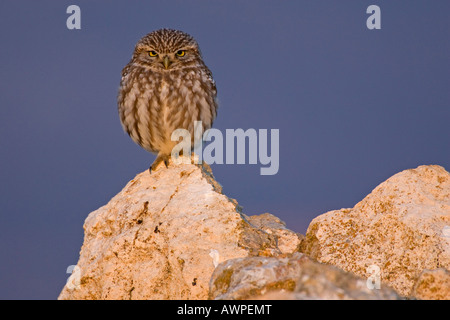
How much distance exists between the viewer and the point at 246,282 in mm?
5004

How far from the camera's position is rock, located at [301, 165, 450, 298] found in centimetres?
645

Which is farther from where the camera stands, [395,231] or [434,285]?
[395,231]

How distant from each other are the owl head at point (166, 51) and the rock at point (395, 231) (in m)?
3.96

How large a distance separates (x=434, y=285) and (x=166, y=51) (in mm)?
6013

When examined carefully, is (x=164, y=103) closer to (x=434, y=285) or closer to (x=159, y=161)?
(x=159, y=161)

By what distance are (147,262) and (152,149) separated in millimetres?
3740

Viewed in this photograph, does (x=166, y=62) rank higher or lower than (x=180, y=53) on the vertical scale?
lower

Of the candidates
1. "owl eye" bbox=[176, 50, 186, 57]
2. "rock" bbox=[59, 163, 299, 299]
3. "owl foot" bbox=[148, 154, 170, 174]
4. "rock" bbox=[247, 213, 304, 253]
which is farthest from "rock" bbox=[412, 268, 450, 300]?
"owl eye" bbox=[176, 50, 186, 57]

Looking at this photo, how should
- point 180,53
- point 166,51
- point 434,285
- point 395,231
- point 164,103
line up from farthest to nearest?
point 180,53
point 166,51
point 164,103
point 395,231
point 434,285

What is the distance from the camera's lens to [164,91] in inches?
374

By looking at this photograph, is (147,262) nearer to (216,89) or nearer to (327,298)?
(327,298)

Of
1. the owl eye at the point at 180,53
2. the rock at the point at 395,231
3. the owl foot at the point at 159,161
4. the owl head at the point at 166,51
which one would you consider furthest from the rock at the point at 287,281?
the owl eye at the point at 180,53

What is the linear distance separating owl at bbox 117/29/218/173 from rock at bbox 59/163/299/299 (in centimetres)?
177

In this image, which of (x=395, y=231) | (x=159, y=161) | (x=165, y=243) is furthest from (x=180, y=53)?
(x=395, y=231)
